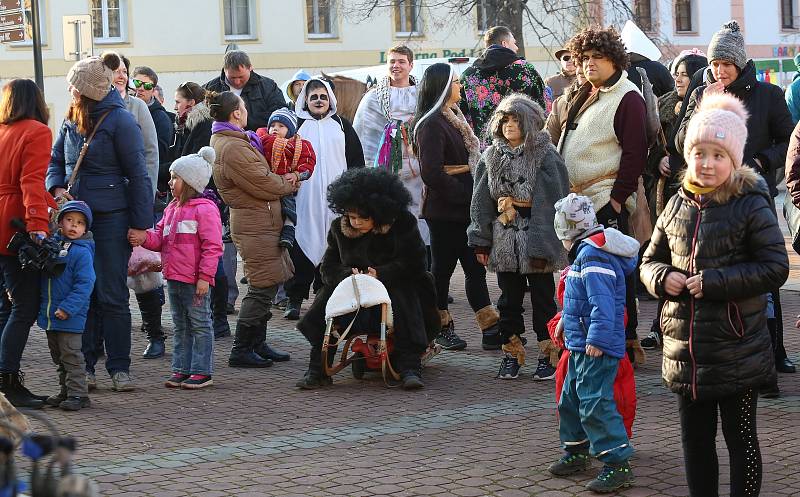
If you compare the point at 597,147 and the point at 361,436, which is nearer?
the point at 361,436

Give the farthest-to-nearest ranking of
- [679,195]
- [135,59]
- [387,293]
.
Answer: [135,59] < [387,293] < [679,195]

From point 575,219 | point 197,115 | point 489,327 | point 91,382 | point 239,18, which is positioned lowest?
point 91,382

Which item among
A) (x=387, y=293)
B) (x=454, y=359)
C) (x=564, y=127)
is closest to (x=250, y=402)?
(x=387, y=293)

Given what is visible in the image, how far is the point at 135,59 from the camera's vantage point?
3622 centimetres

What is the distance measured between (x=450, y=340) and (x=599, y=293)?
3728mm

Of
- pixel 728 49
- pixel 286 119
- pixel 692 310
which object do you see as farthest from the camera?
pixel 286 119

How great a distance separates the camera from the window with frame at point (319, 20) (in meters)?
39.1

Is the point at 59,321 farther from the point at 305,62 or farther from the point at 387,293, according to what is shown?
the point at 305,62

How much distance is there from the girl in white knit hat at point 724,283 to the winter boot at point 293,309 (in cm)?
651

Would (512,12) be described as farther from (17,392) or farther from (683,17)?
(17,392)

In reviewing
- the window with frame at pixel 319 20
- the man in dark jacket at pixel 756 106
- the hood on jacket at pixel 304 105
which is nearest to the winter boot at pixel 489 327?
the man in dark jacket at pixel 756 106

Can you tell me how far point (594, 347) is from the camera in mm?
6195

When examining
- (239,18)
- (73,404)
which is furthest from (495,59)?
(239,18)

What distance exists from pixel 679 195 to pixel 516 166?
3.01 metres
